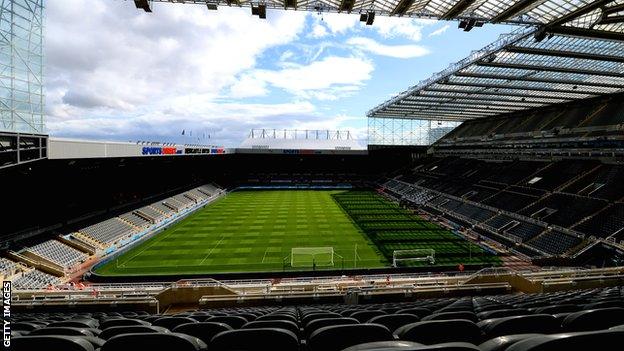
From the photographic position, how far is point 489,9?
18375 mm

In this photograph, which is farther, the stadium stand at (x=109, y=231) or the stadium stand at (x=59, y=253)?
the stadium stand at (x=109, y=231)

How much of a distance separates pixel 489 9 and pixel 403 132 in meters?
60.5

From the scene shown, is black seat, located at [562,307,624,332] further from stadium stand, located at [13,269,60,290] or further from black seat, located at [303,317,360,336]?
stadium stand, located at [13,269,60,290]

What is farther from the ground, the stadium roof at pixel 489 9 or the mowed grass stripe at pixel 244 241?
the stadium roof at pixel 489 9

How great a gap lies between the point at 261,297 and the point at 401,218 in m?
34.6

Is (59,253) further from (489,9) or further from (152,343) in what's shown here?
(489,9)

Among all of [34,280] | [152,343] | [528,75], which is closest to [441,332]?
[152,343]

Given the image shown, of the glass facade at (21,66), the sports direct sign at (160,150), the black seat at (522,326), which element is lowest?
the black seat at (522,326)

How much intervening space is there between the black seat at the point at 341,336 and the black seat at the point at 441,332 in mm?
372

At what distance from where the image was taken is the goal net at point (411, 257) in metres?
27.3

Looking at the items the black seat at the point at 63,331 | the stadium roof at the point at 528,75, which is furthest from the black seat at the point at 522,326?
the stadium roof at the point at 528,75

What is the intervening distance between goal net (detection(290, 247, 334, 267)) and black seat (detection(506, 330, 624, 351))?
82.6 ft

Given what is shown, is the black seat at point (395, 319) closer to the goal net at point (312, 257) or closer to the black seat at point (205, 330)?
the black seat at point (205, 330)

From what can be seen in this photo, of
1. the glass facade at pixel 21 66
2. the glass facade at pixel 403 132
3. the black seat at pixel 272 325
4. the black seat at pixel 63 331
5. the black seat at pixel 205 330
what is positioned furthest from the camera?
the glass facade at pixel 403 132
